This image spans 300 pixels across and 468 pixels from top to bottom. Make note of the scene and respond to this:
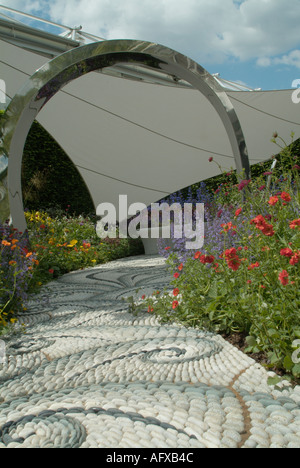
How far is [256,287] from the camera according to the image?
241 cm

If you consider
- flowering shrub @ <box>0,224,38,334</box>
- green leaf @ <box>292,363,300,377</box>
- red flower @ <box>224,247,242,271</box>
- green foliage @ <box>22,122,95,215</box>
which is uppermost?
green foliage @ <box>22,122,95,215</box>

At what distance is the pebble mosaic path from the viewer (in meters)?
1.38

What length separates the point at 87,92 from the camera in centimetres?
912

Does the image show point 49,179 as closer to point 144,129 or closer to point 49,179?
point 49,179

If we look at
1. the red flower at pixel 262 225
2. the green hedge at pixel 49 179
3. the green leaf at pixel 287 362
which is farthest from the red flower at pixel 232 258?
the green hedge at pixel 49 179

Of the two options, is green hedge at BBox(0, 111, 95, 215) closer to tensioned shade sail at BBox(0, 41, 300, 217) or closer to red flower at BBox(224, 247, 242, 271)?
tensioned shade sail at BBox(0, 41, 300, 217)

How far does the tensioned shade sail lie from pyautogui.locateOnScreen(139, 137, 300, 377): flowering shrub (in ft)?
21.7

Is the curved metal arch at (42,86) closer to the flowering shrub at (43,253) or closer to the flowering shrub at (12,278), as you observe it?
the flowering shrub at (43,253)

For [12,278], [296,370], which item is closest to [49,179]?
[12,278]

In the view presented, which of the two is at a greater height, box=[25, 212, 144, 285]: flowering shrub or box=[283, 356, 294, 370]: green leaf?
box=[25, 212, 144, 285]: flowering shrub

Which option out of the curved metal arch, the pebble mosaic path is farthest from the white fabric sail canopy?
the pebble mosaic path

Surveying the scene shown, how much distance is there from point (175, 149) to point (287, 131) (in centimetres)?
302

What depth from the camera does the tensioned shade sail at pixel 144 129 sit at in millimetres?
9141
